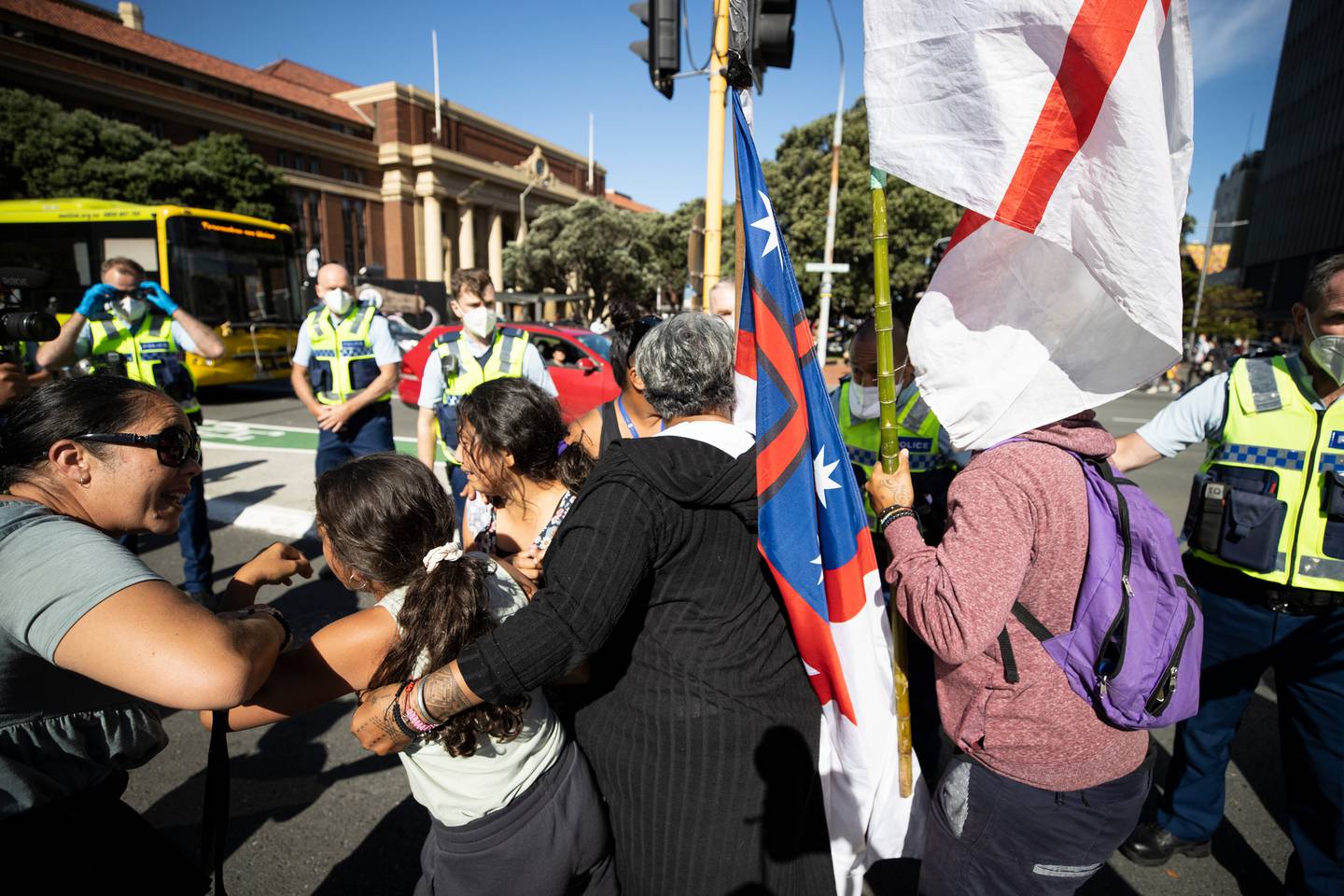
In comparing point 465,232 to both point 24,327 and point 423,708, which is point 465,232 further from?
point 423,708

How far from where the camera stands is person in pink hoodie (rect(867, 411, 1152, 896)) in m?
1.34

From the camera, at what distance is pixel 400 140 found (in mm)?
49656

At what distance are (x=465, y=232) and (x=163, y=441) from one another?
55.2 metres

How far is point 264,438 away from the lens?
9172mm

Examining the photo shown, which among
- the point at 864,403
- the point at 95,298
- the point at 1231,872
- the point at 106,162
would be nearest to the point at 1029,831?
the point at 1231,872

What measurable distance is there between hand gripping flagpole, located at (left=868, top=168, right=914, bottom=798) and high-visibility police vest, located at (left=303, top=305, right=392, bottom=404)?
4.06 m

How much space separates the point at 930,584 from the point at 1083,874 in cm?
79

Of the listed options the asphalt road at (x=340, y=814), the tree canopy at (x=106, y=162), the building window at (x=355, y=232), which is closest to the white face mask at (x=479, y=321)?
the asphalt road at (x=340, y=814)

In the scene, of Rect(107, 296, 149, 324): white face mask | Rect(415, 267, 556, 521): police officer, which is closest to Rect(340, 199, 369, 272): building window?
Rect(107, 296, 149, 324): white face mask

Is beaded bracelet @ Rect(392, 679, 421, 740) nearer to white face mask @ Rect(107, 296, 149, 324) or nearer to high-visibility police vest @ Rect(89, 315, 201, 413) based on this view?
high-visibility police vest @ Rect(89, 315, 201, 413)

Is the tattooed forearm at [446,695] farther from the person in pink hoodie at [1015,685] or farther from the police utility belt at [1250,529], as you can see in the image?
the police utility belt at [1250,529]

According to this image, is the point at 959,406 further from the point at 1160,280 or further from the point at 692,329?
the point at 692,329

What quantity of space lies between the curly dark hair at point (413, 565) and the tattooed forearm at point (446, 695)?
0.23 ft

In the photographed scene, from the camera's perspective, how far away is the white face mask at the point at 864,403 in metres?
3.05
